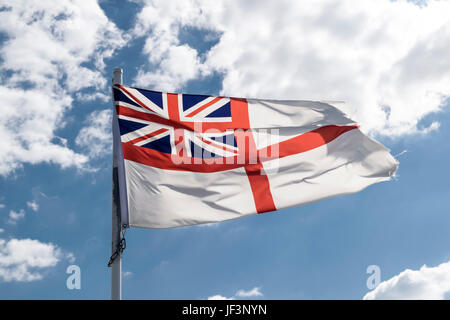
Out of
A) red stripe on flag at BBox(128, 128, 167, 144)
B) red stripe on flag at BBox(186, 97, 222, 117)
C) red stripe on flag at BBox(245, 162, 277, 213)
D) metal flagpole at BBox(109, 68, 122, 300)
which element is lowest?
metal flagpole at BBox(109, 68, 122, 300)

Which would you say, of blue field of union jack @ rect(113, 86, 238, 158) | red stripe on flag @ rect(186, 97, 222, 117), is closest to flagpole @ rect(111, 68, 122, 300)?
blue field of union jack @ rect(113, 86, 238, 158)

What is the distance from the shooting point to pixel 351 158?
13.8m

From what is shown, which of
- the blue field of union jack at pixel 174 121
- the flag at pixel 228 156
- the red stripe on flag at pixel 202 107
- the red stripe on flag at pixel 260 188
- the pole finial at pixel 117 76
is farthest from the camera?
the red stripe on flag at pixel 202 107

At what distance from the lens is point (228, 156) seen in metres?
13.0

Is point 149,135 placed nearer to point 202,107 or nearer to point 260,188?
point 202,107

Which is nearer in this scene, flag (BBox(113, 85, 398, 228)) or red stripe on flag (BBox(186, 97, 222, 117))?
flag (BBox(113, 85, 398, 228))

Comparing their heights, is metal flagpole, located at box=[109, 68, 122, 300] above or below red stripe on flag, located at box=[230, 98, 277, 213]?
below

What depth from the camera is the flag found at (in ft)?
38.2

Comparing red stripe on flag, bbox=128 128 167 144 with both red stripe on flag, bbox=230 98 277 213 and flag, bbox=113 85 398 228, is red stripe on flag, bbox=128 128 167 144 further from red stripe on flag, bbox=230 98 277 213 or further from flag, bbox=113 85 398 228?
red stripe on flag, bbox=230 98 277 213

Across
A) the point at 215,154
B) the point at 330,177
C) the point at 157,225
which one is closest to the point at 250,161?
the point at 215,154

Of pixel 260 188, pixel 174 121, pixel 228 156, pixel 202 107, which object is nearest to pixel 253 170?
pixel 260 188

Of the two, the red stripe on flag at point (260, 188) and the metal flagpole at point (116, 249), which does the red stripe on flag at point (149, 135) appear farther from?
the red stripe on flag at point (260, 188)

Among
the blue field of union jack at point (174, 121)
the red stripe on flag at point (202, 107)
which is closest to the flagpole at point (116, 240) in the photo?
the blue field of union jack at point (174, 121)

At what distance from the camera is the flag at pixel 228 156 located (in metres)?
11.6
